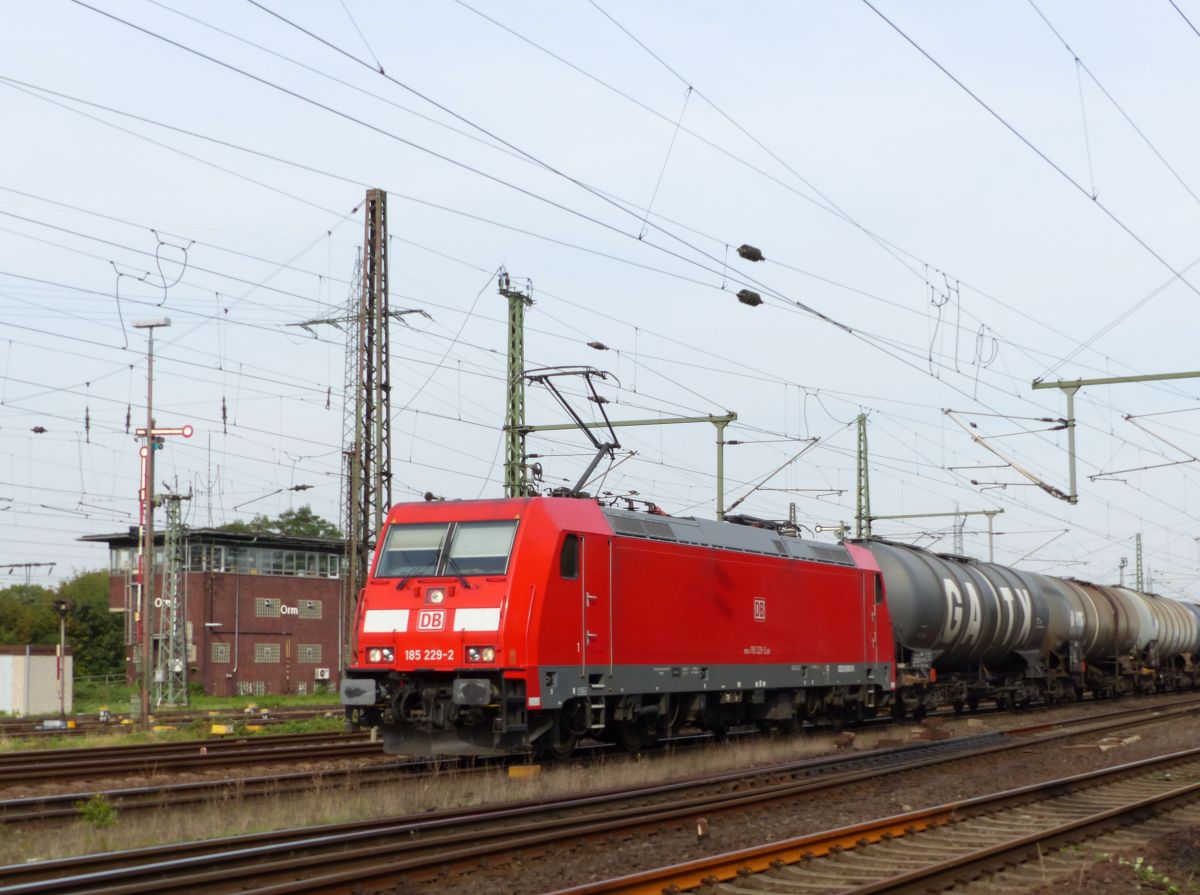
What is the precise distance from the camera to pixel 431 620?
1809 cm

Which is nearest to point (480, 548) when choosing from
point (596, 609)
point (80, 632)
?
point (596, 609)

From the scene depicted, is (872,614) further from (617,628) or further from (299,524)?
(299,524)

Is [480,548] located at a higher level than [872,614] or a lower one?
higher

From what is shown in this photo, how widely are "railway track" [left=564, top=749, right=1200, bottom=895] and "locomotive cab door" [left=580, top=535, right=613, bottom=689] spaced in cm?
585

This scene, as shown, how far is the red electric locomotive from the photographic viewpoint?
17562mm

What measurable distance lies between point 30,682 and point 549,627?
42.4 meters

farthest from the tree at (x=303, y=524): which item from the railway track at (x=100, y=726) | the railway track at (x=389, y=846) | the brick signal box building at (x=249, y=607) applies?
the railway track at (x=389, y=846)

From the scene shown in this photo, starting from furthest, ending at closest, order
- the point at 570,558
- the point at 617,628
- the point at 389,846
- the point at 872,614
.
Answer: the point at 872,614
the point at 617,628
the point at 570,558
the point at 389,846

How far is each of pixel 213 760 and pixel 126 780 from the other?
2043mm

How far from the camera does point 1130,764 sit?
18.4 meters

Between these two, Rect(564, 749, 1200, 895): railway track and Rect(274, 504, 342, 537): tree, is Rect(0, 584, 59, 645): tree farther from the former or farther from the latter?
Rect(564, 749, 1200, 895): railway track

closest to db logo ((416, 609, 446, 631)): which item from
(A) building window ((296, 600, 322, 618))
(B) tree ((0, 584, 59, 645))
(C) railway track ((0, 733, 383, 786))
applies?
(C) railway track ((0, 733, 383, 786))

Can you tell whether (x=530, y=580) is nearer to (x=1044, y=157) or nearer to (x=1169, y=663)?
(x=1044, y=157)

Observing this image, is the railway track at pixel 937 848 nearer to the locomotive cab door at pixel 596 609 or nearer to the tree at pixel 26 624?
the locomotive cab door at pixel 596 609
